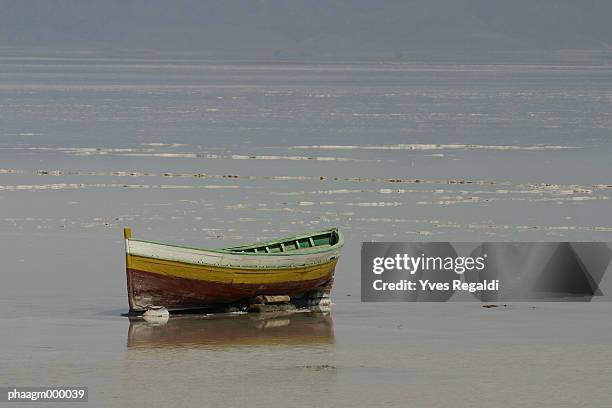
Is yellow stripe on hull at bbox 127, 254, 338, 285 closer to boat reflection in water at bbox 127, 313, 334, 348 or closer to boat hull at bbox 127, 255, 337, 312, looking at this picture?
boat hull at bbox 127, 255, 337, 312

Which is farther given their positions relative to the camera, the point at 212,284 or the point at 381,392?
the point at 212,284

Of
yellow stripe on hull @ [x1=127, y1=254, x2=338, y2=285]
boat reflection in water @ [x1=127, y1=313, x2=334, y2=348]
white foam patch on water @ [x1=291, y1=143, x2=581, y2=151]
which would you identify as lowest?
boat reflection in water @ [x1=127, y1=313, x2=334, y2=348]

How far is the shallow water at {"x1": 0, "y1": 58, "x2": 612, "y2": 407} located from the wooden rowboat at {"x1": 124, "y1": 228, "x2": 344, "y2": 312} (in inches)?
20.5

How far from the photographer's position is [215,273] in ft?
89.5

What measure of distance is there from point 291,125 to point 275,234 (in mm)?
52677

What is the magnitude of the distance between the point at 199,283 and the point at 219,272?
412 millimetres

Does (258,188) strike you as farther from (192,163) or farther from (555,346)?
(555,346)

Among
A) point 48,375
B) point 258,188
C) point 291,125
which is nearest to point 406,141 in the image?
point 291,125

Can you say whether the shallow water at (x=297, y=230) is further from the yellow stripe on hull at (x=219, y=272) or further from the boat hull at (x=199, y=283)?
the yellow stripe on hull at (x=219, y=272)

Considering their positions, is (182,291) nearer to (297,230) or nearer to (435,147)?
(297,230)

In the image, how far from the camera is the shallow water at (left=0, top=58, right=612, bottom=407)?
2367cm

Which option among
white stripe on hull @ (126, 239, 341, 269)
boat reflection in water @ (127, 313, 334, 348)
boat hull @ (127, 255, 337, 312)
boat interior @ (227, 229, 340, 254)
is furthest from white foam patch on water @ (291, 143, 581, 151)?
boat reflection in water @ (127, 313, 334, 348)

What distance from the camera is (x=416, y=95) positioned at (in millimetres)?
142625

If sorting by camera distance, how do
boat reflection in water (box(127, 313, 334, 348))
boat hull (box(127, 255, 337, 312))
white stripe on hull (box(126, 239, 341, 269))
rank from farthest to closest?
boat hull (box(127, 255, 337, 312)), white stripe on hull (box(126, 239, 341, 269)), boat reflection in water (box(127, 313, 334, 348))
